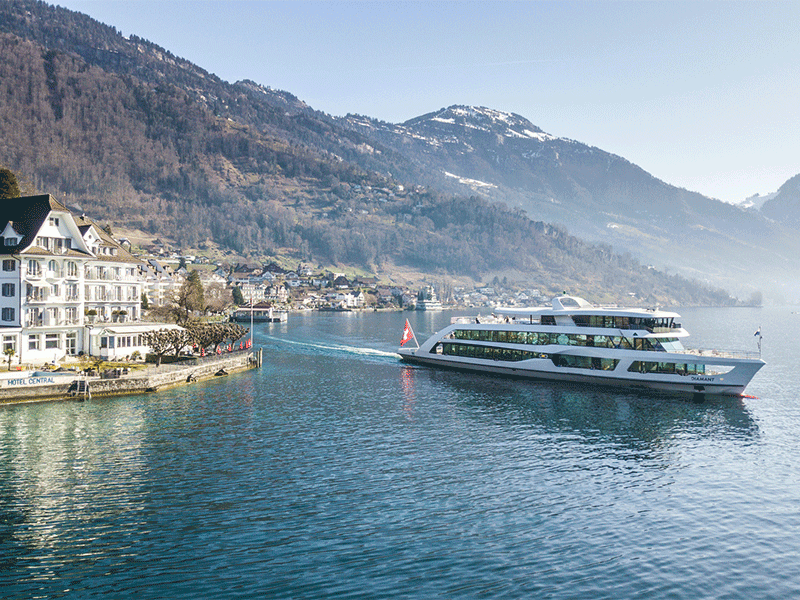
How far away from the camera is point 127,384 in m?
58.2

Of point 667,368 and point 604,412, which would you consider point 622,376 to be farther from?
point 604,412

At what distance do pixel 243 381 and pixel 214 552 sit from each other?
4788 centimetres

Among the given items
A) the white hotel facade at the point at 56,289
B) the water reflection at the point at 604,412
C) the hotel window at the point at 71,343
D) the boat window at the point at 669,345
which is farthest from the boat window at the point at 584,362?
the hotel window at the point at 71,343

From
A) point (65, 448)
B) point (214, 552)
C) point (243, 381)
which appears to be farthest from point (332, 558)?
point (243, 381)

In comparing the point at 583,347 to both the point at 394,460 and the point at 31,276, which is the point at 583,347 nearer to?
the point at 394,460

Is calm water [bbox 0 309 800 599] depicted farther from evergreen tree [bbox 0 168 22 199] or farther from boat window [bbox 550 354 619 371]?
evergreen tree [bbox 0 168 22 199]

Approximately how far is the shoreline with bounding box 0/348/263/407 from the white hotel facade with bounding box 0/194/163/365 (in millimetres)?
9105

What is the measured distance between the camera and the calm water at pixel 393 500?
23.6 meters

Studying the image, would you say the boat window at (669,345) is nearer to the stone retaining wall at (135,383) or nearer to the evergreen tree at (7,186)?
the stone retaining wall at (135,383)

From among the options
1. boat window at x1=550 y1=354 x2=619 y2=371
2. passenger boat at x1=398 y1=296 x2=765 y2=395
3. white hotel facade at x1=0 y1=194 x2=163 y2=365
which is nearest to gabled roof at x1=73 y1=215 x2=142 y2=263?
white hotel facade at x1=0 y1=194 x2=163 y2=365

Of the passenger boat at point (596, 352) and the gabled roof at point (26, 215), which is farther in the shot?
the passenger boat at point (596, 352)

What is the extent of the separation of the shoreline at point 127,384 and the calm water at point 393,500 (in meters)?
1.91

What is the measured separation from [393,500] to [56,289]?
172 ft

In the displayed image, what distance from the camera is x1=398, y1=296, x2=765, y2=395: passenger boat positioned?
210ft
